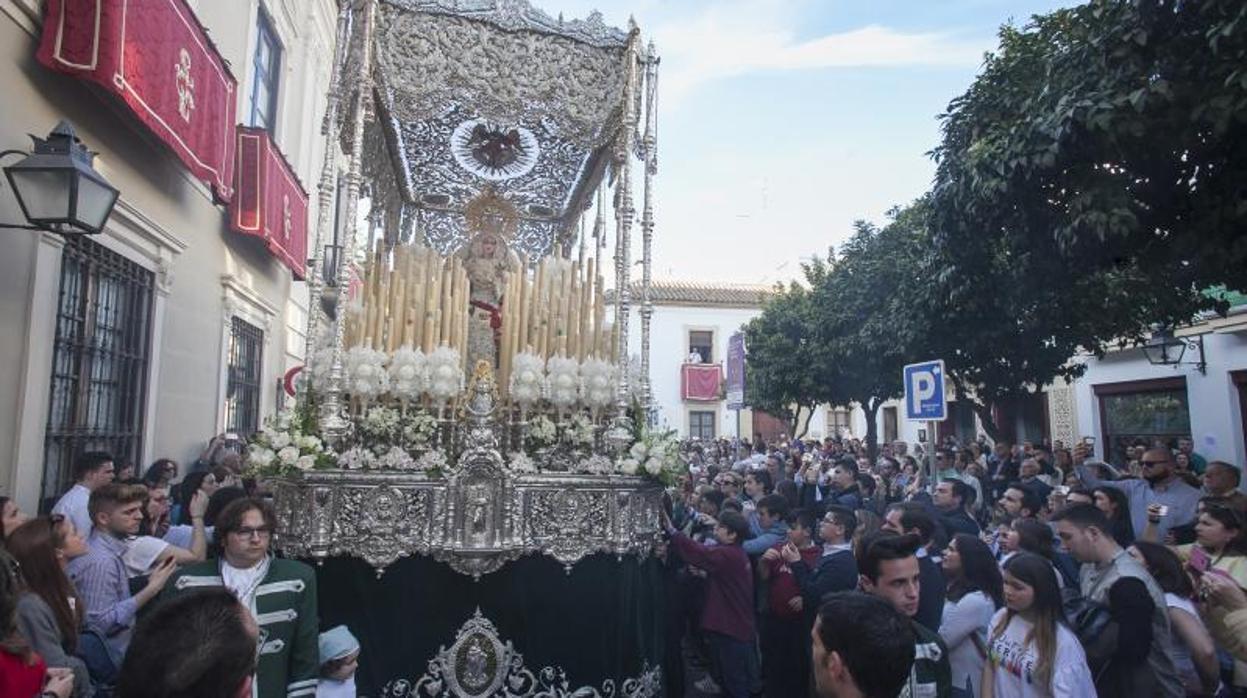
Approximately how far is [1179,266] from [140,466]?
10235 mm

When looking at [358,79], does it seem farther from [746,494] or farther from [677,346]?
[677,346]

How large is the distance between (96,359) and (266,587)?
501 centimetres

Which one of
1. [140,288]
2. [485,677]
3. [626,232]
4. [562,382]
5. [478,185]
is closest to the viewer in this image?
[485,677]

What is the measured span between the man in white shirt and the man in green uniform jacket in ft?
7.47

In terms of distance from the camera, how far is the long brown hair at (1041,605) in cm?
296

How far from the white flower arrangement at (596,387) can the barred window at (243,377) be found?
24.0 feet

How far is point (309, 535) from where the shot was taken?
4.36 m

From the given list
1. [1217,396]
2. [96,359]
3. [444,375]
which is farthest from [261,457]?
[1217,396]

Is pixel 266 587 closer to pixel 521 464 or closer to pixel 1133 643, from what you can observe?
pixel 521 464

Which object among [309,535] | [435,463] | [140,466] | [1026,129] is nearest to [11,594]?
[309,535]

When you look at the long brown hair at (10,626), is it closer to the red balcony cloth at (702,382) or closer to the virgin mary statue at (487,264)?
the virgin mary statue at (487,264)

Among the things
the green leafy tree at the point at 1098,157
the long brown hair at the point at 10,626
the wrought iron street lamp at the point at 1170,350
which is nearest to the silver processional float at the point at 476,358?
the long brown hair at the point at 10,626

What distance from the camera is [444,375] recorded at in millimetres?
4887

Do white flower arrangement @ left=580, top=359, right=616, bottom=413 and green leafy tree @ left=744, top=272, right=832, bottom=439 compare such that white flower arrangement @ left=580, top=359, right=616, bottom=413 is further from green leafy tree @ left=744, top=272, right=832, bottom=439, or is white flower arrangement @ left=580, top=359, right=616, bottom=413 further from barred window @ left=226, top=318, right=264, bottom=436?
green leafy tree @ left=744, top=272, right=832, bottom=439
